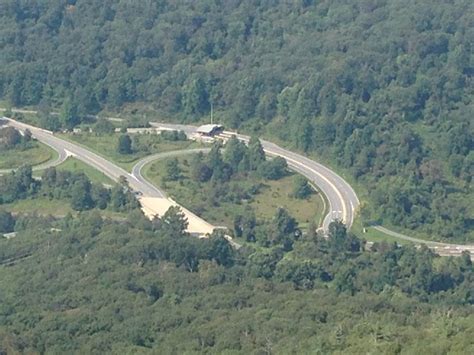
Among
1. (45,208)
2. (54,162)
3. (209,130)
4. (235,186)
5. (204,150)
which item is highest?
(209,130)

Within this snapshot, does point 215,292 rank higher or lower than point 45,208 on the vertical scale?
higher

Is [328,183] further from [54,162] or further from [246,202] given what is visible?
[54,162]

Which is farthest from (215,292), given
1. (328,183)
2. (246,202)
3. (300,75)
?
(300,75)

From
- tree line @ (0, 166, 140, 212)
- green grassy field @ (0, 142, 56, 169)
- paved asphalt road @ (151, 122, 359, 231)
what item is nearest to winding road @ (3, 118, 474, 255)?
paved asphalt road @ (151, 122, 359, 231)

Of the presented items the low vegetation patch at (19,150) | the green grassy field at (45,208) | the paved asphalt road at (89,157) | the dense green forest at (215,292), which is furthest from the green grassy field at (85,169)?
the dense green forest at (215,292)

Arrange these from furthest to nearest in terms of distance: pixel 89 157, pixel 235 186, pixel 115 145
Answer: pixel 115 145 → pixel 89 157 → pixel 235 186

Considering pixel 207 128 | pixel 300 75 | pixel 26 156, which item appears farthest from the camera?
pixel 300 75

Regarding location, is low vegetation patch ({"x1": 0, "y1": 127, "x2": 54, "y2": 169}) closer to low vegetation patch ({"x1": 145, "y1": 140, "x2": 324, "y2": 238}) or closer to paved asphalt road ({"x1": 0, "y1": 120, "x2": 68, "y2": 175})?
paved asphalt road ({"x1": 0, "y1": 120, "x2": 68, "y2": 175})

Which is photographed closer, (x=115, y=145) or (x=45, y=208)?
(x=45, y=208)
